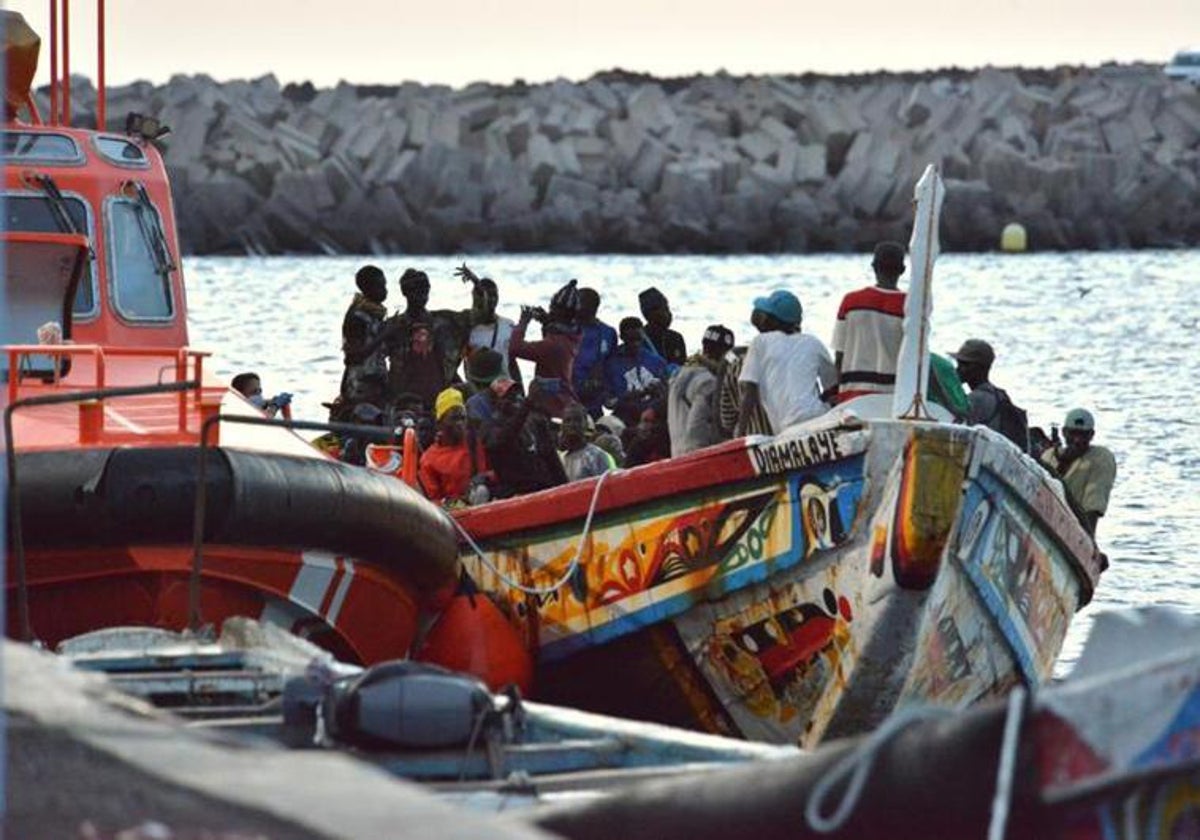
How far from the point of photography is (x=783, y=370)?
13125 millimetres

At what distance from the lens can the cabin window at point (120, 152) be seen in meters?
14.1

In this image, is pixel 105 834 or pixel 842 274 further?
pixel 842 274

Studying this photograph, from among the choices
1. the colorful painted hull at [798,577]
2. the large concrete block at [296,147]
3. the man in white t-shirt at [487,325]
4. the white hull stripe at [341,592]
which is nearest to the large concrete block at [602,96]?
the large concrete block at [296,147]

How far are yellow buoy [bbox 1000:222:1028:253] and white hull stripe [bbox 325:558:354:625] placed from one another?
71.1 meters

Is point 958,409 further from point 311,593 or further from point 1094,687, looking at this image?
point 1094,687

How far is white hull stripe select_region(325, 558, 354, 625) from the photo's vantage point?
11.7 m

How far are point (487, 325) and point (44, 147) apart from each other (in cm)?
401

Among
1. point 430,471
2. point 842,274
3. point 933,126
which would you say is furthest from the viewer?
point 933,126

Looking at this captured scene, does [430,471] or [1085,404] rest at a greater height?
[430,471]

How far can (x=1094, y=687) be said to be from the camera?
5.85 meters

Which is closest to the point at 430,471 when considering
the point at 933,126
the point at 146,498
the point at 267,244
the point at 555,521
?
the point at 555,521

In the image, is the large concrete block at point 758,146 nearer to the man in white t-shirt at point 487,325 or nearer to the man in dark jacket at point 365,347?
the man in white t-shirt at point 487,325

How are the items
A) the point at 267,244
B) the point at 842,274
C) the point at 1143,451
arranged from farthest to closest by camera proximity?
the point at 267,244, the point at 842,274, the point at 1143,451

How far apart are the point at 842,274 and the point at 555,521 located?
5704 cm
